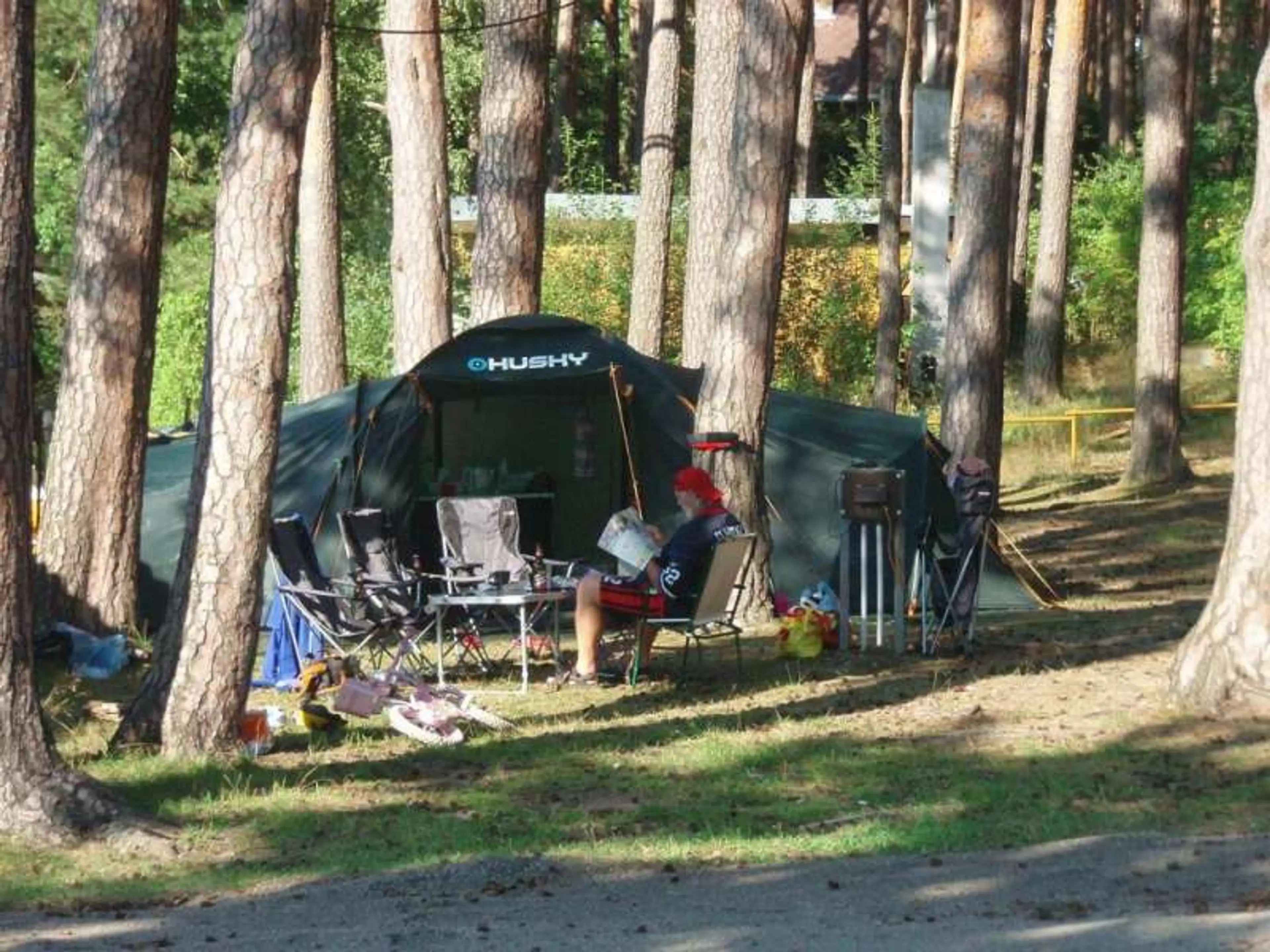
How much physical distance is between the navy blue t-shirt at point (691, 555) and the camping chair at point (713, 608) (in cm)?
4

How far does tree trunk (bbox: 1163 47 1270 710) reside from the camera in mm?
10500

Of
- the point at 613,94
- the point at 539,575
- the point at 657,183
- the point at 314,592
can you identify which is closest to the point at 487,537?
the point at 539,575

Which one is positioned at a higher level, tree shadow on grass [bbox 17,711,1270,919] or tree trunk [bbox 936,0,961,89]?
tree trunk [bbox 936,0,961,89]

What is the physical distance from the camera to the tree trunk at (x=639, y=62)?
3928 cm

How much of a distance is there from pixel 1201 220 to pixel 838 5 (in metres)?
21.8

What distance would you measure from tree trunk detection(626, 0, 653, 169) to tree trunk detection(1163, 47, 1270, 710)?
2646 centimetres

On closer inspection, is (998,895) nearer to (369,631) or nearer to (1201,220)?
(369,631)

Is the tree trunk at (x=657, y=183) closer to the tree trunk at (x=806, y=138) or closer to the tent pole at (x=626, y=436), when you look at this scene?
the tent pole at (x=626, y=436)

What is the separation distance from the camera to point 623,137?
50.0 metres

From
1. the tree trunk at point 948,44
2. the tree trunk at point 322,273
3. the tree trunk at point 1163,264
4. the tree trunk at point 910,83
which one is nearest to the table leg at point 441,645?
the tree trunk at point 322,273

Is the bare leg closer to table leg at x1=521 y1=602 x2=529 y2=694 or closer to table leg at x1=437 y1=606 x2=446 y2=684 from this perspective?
table leg at x1=521 y1=602 x2=529 y2=694

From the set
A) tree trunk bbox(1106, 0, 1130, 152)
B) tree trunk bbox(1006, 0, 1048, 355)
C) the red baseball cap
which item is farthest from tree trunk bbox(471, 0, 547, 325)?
tree trunk bbox(1106, 0, 1130, 152)

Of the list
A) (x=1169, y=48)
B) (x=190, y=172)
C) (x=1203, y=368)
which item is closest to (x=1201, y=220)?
(x=1203, y=368)

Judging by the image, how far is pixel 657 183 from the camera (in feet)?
85.2
